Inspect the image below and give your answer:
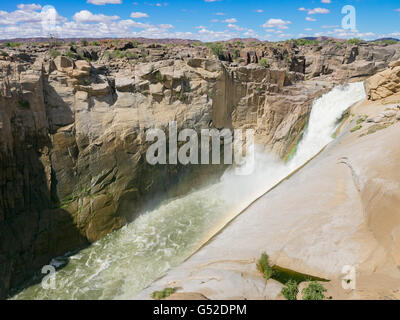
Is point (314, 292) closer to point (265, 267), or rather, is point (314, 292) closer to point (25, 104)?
point (265, 267)

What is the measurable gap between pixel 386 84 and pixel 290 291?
15005mm

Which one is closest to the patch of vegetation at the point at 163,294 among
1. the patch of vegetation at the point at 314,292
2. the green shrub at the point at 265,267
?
the green shrub at the point at 265,267

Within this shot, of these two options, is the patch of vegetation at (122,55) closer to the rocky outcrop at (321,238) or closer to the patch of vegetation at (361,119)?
the rocky outcrop at (321,238)

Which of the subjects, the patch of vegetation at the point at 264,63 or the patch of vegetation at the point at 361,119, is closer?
the patch of vegetation at the point at 361,119

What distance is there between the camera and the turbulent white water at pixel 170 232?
413 inches

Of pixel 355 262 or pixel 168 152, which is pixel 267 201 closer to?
pixel 355 262

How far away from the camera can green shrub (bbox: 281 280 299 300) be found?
5.17m

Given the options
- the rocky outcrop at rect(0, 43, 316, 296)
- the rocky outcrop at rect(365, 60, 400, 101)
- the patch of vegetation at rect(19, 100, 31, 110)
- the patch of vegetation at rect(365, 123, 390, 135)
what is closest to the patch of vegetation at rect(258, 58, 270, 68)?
the rocky outcrop at rect(0, 43, 316, 296)

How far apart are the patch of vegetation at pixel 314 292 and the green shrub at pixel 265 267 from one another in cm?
79

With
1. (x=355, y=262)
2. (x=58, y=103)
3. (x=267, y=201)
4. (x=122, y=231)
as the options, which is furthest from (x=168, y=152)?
(x=355, y=262)

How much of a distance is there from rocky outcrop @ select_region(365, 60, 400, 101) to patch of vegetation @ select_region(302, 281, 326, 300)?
14470 mm

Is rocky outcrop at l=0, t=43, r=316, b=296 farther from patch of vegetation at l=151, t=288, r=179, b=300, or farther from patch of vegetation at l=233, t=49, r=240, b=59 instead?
patch of vegetation at l=151, t=288, r=179, b=300
